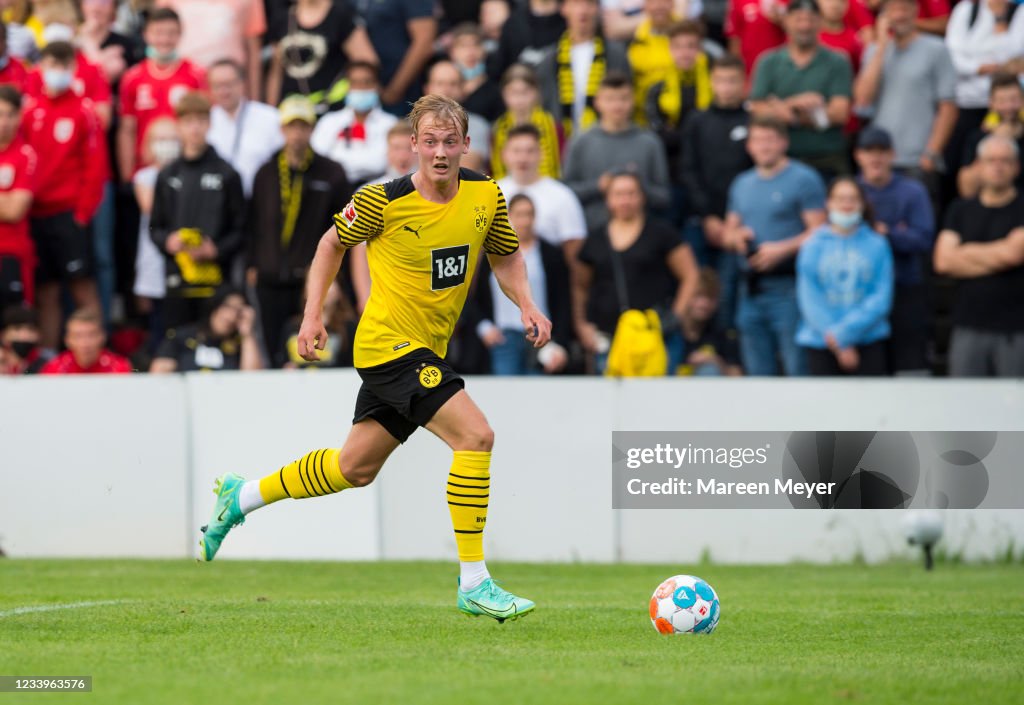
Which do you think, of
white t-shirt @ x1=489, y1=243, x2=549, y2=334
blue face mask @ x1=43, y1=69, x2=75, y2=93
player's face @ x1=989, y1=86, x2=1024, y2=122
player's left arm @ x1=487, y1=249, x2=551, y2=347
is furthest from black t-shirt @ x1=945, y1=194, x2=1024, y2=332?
blue face mask @ x1=43, y1=69, x2=75, y2=93

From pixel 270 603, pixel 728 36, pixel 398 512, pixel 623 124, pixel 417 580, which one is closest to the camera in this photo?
pixel 270 603

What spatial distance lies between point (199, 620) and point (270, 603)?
1045 millimetres

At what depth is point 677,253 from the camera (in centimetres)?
1434

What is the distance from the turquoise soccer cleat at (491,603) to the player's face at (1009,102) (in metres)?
8.56

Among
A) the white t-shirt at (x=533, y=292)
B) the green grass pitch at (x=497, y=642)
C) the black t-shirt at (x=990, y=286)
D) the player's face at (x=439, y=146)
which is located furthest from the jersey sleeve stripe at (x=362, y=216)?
the black t-shirt at (x=990, y=286)

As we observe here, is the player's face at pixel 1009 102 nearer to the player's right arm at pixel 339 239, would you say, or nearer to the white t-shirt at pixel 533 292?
the white t-shirt at pixel 533 292

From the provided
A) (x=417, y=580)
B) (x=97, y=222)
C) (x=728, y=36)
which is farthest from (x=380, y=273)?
(x=728, y=36)

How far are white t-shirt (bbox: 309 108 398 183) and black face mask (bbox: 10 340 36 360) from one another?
3079mm

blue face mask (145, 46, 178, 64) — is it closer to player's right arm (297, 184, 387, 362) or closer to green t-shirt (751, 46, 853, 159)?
green t-shirt (751, 46, 853, 159)

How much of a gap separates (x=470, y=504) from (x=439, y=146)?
1727 millimetres

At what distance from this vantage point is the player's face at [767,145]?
14.2 m

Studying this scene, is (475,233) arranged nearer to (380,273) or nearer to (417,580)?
(380,273)

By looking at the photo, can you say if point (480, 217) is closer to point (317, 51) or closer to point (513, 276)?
point (513, 276)

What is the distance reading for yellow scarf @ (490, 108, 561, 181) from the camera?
15.3 m
